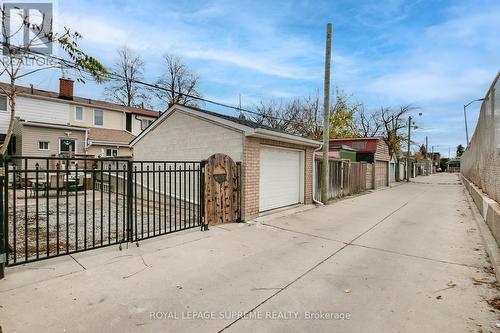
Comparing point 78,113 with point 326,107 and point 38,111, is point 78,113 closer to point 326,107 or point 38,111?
point 38,111

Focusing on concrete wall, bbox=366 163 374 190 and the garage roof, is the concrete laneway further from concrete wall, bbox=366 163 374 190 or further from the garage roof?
concrete wall, bbox=366 163 374 190

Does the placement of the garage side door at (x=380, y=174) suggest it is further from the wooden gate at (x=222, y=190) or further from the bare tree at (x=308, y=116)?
the wooden gate at (x=222, y=190)

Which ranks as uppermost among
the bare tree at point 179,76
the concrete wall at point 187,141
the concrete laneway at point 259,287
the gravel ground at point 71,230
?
the bare tree at point 179,76

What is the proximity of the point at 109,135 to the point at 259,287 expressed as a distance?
21289 mm

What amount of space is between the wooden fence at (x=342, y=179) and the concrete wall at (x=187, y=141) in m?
5.31

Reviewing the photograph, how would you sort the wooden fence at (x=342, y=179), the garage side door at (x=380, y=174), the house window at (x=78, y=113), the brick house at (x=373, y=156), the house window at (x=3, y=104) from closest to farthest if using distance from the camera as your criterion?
the wooden fence at (x=342, y=179)
the house window at (x=3, y=104)
the brick house at (x=373, y=156)
the garage side door at (x=380, y=174)
the house window at (x=78, y=113)

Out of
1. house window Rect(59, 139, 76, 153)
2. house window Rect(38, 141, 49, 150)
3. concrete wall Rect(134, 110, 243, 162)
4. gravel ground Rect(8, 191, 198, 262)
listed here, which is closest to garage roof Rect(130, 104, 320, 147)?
concrete wall Rect(134, 110, 243, 162)

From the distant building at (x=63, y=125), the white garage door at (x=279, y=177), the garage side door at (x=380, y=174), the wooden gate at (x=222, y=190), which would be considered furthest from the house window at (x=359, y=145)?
the distant building at (x=63, y=125)

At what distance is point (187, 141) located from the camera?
9.46 m

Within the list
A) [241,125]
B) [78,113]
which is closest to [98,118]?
[78,113]

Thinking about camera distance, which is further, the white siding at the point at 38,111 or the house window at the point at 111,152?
the house window at the point at 111,152

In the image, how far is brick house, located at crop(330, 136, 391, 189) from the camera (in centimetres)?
2022

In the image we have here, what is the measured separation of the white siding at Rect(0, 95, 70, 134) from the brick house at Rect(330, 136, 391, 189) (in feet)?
67.3

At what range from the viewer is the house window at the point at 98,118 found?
22328 mm
